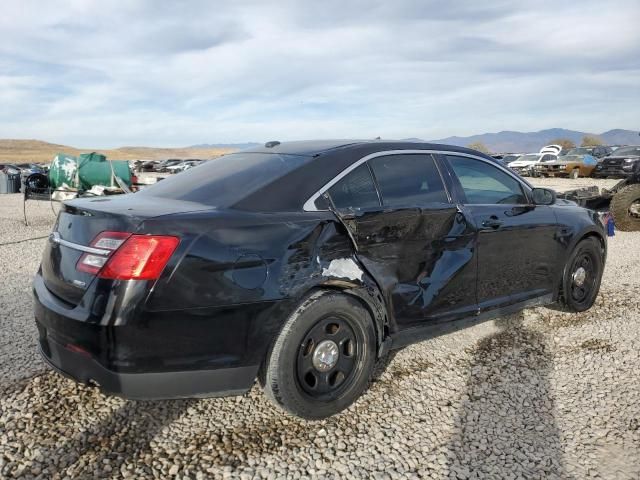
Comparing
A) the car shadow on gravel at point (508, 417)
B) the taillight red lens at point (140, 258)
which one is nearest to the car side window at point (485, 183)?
the car shadow on gravel at point (508, 417)

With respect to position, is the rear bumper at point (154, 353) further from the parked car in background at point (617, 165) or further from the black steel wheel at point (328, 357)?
the parked car in background at point (617, 165)

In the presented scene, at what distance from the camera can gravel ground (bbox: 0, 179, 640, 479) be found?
8.07ft

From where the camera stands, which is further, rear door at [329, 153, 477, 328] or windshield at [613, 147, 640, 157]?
windshield at [613, 147, 640, 157]

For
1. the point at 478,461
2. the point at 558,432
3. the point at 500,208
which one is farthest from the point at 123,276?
the point at 500,208

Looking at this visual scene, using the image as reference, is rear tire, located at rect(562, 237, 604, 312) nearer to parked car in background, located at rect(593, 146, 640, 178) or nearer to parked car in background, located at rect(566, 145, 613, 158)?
parked car in background, located at rect(593, 146, 640, 178)

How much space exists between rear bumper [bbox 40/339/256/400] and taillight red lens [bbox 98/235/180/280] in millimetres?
443

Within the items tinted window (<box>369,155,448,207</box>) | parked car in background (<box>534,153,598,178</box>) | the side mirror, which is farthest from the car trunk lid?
parked car in background (<box>534,153,598,178</box>)

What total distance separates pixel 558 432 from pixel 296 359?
1.47m

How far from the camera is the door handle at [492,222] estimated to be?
12.0 ft

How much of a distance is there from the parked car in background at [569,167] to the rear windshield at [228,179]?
87.6 feet

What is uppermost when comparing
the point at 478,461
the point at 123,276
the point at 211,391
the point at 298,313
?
the point at 123,276

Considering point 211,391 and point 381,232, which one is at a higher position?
point 381,232

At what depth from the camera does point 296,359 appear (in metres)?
2.72

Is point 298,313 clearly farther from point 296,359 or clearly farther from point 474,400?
point 474,400
